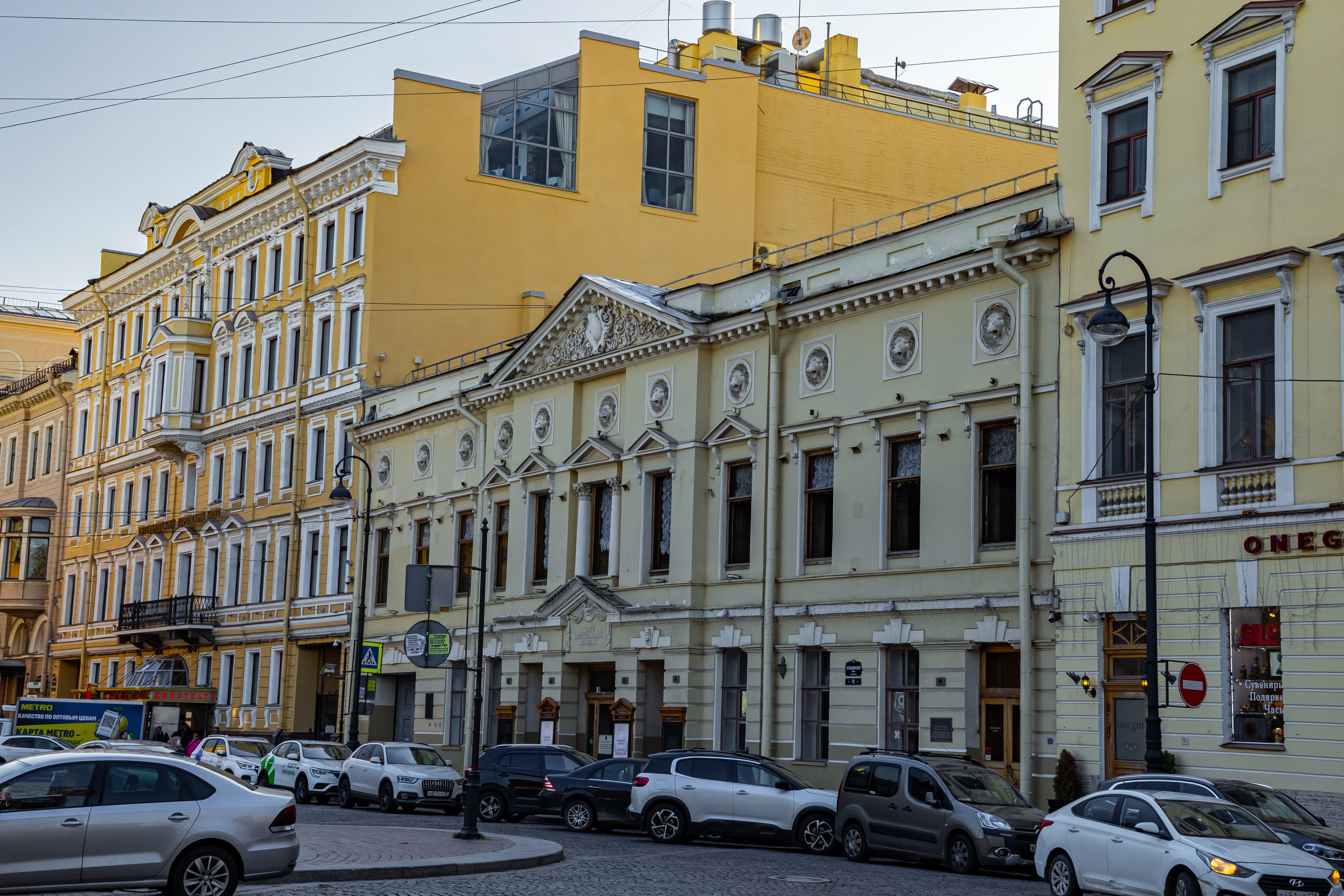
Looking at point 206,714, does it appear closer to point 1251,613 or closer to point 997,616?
point 997,616

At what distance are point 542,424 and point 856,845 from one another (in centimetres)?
2007

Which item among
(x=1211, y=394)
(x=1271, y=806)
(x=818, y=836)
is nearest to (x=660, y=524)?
(x=818, y=836)

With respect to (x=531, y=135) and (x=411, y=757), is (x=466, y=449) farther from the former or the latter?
(x=411, y=757)

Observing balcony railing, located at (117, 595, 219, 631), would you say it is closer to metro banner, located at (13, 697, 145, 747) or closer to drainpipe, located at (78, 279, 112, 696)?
drainpipe, located at (78, 279, 112, 696)

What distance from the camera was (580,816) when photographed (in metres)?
29.6

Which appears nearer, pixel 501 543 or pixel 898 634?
pixel 898 634

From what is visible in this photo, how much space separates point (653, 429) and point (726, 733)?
7127 millimetres

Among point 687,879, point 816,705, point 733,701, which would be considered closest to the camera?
point 687,879

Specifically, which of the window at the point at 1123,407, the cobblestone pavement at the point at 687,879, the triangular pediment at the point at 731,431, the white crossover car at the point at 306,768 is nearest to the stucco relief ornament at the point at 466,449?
the white crossover car at the point at 306,768

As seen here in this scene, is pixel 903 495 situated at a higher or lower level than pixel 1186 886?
higher

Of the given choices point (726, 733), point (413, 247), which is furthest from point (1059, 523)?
point (413, 247)

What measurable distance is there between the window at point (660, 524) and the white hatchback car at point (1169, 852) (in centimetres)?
1873

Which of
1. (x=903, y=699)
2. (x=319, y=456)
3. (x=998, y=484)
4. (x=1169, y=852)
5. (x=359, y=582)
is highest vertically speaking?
(x=319, y=456)

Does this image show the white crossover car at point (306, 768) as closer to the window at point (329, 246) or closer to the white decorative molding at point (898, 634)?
the white decorative molding at point (898, 634)
